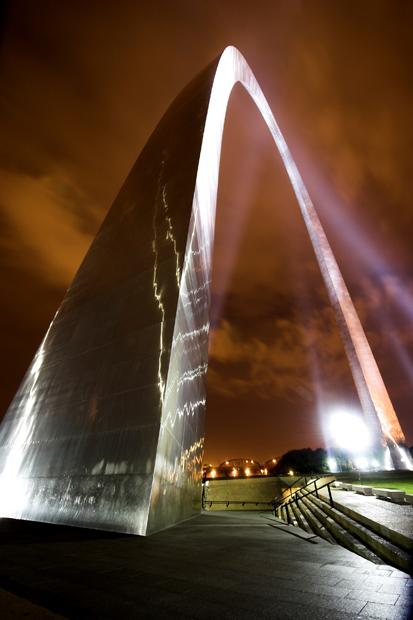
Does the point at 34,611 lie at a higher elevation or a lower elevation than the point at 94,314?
lower

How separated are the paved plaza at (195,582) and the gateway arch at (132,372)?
1.84 meters

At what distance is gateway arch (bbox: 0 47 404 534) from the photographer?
20.5ft

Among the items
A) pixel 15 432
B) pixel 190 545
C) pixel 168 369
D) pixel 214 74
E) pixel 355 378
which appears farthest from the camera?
pixel 355 378

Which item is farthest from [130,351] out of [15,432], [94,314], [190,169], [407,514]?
[190,169]

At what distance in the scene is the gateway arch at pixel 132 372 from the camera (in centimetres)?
623

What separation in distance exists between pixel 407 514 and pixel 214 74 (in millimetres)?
19790

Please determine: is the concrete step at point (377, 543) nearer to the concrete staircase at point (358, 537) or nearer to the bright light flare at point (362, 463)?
the concrete staircase at point (358, 537)

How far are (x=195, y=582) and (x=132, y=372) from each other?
4.88 meters

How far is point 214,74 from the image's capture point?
52.6ft

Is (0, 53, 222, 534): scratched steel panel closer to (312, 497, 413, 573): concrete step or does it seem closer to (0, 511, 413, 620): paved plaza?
(0, 511, 413, 620): paved plaza

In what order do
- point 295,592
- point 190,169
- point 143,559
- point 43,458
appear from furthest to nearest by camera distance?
point 190,169 < point 43,458 < point 143,559 < point 295,592

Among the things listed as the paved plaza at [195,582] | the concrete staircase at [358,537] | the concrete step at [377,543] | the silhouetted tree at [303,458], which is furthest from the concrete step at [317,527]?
the silhouetted tree at [303,458]

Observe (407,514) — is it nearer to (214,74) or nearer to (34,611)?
(34,611)

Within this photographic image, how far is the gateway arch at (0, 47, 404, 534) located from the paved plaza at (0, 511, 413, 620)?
1.84 metres
